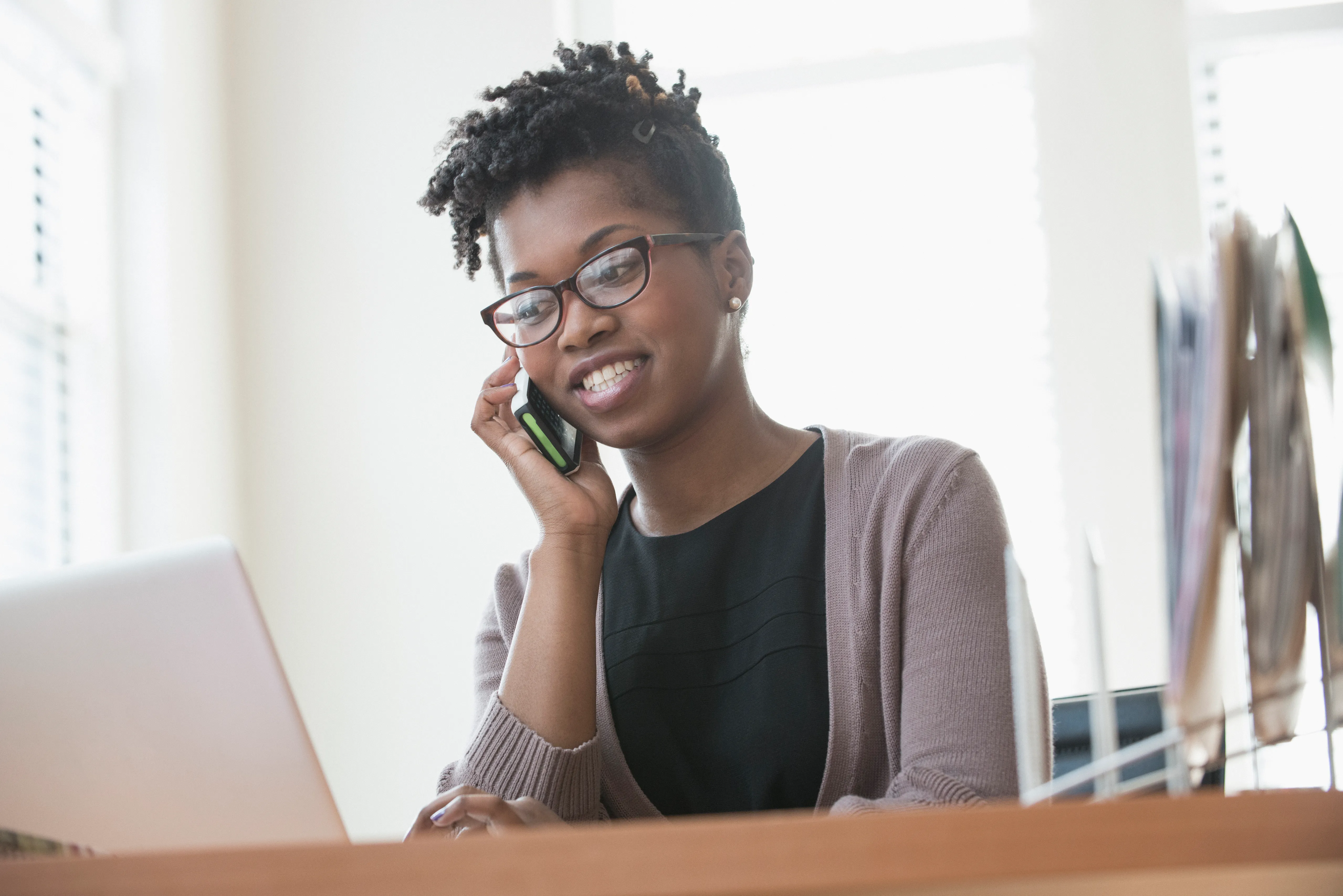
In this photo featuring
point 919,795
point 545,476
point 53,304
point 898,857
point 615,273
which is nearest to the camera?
point 898,857

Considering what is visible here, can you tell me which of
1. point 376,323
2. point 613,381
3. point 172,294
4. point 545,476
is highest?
point 172,294

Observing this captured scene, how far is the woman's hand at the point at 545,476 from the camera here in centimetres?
146

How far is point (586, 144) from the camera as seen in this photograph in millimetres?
1508

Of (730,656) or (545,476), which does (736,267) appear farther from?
(730,656)

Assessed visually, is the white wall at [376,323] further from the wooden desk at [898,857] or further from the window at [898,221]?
the wooden desk at [898,857]

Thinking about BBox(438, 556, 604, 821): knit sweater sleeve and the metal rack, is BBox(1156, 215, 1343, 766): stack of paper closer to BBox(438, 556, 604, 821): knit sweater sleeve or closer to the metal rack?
the metal rack

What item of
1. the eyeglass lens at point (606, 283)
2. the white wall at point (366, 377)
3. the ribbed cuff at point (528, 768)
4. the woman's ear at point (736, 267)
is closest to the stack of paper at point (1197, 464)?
the ribbed cuff at point (528, 768)

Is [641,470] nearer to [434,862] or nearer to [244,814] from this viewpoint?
[244,814]

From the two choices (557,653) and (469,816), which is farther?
(557,653)

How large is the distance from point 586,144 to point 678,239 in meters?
0.16

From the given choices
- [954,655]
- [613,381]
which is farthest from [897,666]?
[613,381]

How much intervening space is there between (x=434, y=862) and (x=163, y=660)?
1.77 feet

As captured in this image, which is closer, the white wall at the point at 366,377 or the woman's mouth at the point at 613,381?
the woman's mouth at the point at 613,381

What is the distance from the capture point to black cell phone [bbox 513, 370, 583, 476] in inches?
61.8
